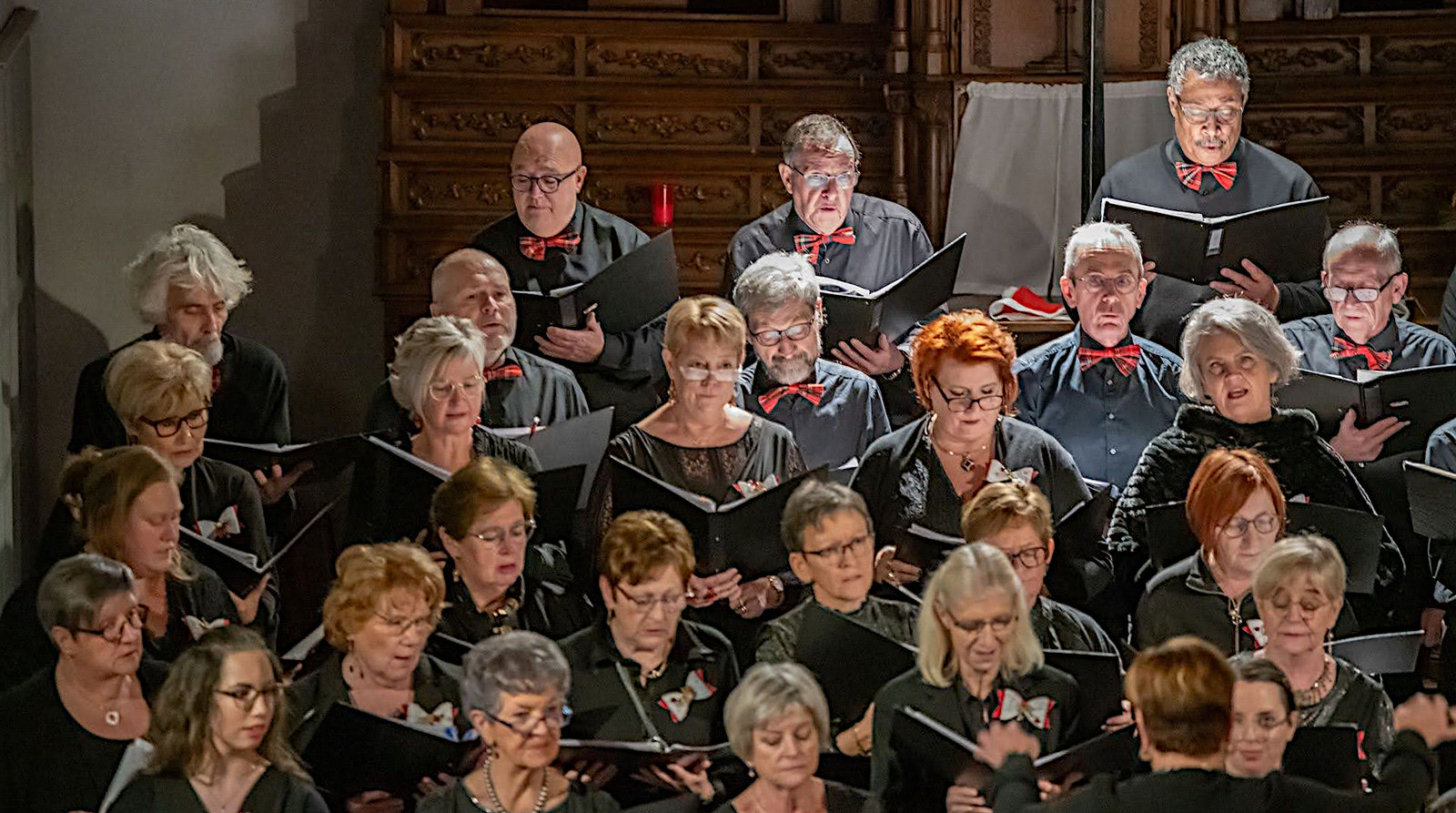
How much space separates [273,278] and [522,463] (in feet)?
A: 9.10

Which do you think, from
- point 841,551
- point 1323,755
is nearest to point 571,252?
point 841,551

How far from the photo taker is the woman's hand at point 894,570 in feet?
14.3

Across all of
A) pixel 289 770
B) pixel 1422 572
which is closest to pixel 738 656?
pixel 289 770

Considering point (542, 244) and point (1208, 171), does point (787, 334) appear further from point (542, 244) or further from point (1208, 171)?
point (1208, 171)

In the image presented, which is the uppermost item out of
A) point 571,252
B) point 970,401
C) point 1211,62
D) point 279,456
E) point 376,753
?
point 1211,62

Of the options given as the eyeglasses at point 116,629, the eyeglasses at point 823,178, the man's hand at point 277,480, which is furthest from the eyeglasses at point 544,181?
the eyeglasses at point 116,629

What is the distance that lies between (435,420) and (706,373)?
58 centimetres

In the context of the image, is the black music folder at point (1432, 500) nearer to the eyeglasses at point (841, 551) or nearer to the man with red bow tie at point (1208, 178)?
the man with red bow tie at point (1208, 178)

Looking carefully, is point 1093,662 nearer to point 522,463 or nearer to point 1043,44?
point 522,463

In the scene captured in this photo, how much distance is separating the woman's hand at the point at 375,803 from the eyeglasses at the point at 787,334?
4.69 ft

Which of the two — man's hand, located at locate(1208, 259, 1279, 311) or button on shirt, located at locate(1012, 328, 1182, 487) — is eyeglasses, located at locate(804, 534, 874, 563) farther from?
man's hand, located at locate(1208, 259, 1279, 311)

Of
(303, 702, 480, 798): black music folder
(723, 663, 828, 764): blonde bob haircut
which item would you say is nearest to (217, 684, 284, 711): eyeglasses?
(303, 702, 480, 798): black music folder

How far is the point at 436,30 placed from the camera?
6.73 metres

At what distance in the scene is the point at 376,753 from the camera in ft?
12.0
